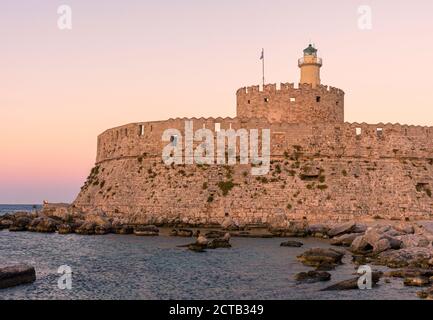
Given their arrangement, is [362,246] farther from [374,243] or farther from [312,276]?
[312,276]

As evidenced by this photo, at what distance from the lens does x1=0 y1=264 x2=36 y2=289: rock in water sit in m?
14.5

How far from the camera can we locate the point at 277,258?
19391mm

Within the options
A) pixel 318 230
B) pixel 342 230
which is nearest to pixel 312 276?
pixel 342 230

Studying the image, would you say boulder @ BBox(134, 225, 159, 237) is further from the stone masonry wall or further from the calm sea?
the stone masonry wall

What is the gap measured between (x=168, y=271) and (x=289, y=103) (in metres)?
22.7

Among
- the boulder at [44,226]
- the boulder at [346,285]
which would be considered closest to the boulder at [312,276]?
the boulder at [346,285]

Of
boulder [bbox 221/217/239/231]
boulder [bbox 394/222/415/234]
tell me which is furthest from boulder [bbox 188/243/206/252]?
boulder [bbox 394/222/415/234]

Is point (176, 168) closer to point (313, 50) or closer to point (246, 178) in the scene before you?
point (246, 178)

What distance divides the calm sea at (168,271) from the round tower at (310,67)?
18.5 metres

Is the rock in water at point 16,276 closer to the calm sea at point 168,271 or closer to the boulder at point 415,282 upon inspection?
the calm sea at point 168,271

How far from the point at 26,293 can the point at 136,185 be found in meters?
20.5

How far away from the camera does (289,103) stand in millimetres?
37406

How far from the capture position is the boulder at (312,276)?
15094mm

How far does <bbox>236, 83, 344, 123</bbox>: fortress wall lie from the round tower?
260 cm
